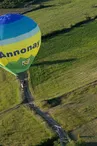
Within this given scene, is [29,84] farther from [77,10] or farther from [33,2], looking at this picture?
[33,2]

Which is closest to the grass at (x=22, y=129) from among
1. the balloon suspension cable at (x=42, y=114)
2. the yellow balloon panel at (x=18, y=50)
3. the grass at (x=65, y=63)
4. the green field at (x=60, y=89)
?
the green field at (x=60, y=89)

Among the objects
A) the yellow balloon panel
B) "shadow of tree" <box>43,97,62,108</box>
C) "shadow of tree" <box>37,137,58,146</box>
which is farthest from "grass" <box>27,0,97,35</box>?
"shadow of tree" <box>37,137,58,146</box>

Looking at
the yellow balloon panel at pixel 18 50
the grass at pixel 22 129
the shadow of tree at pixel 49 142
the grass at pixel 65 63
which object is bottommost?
the grass at pixel 65 63

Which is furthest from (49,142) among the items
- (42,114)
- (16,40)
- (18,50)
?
(16,40)

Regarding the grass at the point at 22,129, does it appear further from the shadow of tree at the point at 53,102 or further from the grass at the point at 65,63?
the grass at the point at 65,63

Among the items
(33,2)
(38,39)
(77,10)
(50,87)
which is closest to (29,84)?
(50,87)
